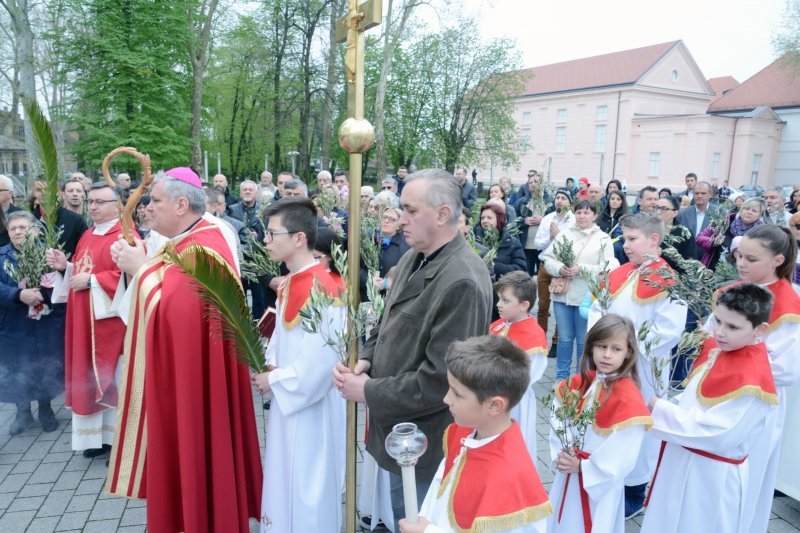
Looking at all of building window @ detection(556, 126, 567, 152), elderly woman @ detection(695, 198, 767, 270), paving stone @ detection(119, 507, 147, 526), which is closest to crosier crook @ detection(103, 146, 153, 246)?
paving stone @ detection(119, 507, 147, 526)

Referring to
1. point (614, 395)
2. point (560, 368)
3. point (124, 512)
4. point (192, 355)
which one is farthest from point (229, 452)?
point (560, 368)

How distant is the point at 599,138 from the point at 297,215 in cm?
4887

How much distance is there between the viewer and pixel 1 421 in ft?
18.1

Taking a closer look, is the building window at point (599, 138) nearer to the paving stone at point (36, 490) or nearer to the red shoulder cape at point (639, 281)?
the red shoulder cape at point (639, 281)

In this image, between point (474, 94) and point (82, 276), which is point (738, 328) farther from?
point (474, 94)

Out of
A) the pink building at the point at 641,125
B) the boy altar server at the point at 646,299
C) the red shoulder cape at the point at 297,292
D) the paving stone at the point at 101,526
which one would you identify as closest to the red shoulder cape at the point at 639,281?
the boy altar server at the point at 646,299

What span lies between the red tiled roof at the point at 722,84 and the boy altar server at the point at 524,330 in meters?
66.8

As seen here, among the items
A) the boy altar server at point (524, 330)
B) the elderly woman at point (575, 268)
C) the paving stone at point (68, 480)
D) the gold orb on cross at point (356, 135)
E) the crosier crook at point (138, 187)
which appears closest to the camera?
the gold orb on cross at point (356, 135)

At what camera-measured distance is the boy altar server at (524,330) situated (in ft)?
13.5

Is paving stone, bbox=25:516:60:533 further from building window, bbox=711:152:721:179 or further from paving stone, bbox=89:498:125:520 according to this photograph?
building window, bbox=711:152:721:179

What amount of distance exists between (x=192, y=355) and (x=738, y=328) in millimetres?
2904

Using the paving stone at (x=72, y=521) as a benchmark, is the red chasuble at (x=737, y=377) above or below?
above

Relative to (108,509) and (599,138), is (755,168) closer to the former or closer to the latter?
(599,138)

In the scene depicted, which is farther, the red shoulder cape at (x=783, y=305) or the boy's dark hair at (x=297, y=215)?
the red shoulder cape at (x=783, y=305)
